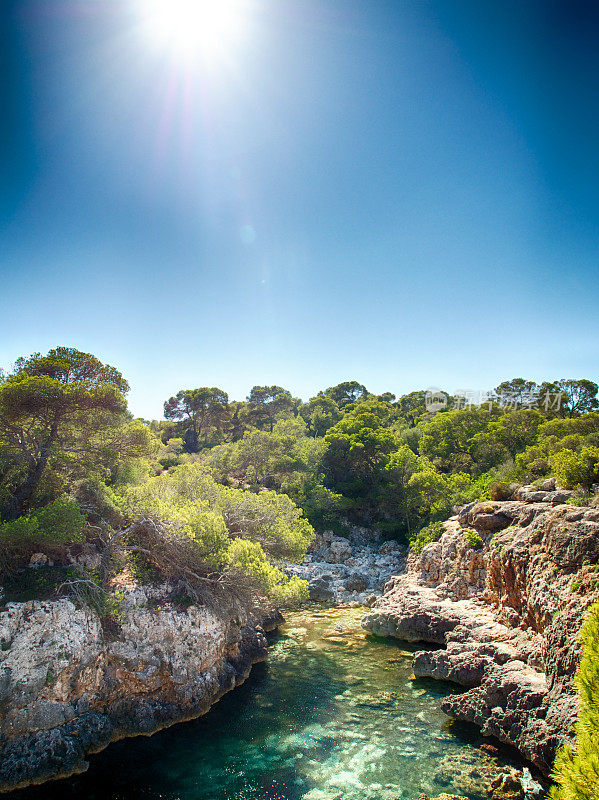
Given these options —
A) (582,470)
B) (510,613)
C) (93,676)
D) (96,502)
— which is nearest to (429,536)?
(510,613)

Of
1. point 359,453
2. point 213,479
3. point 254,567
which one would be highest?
point 359,453

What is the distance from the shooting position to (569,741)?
1053 cm

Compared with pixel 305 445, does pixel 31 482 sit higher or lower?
lower

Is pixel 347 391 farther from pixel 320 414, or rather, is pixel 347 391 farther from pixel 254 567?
pixel 254 567

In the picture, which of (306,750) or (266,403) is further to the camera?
(266,403)

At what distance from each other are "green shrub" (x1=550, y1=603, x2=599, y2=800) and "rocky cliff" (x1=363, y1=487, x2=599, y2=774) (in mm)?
6814

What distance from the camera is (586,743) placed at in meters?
5.51

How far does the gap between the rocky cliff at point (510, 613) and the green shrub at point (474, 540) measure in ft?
0.17

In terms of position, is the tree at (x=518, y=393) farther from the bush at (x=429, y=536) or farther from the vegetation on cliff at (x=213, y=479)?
the bush at (x=429, y=536)

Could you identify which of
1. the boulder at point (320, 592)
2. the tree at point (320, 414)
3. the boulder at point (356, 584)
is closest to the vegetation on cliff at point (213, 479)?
the boulder at point (356, 584)

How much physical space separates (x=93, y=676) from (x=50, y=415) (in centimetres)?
906

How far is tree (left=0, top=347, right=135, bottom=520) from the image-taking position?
48.2 feet

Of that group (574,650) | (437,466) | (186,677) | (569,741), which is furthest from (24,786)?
(437,466)

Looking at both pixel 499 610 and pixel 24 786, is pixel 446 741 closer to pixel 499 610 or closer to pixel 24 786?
pixel 499 610
